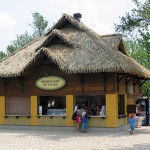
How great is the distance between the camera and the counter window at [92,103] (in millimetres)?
24719

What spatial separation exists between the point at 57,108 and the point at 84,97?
209 centimetres

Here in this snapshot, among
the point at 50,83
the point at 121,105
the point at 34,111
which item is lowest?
the point at 34,111

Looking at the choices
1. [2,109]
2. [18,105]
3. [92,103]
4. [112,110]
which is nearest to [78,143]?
[112,110]

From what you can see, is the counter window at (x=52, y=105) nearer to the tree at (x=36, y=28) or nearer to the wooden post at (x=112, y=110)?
the wooden post at (x=112, y=110)

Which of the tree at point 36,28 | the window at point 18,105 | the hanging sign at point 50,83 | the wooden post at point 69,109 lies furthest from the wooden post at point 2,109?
the tree at point 36,28

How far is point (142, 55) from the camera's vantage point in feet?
159

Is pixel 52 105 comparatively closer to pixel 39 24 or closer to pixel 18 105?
pixel 18 105

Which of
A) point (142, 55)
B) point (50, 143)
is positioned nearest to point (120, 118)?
point (50, 143)

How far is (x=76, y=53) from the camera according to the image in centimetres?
2467

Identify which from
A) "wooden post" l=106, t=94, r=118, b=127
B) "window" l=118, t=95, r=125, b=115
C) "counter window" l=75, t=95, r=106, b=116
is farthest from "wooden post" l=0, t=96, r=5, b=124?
"window" l=118, t=95, r=125, b=115

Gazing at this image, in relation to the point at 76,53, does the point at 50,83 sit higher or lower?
lower

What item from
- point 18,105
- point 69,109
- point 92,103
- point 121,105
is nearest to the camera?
point 69,109


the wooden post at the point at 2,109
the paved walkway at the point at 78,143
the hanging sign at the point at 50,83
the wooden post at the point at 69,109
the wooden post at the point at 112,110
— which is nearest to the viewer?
the paved walkway at the point at 78,143

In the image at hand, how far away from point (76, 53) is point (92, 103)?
3470mm
